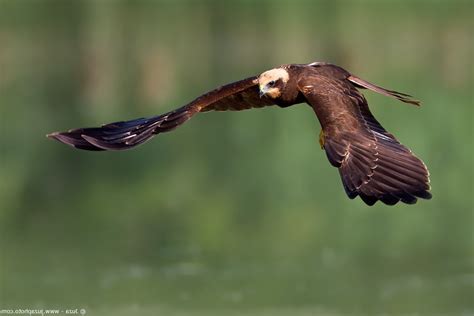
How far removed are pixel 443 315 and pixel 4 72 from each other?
61.9 feet

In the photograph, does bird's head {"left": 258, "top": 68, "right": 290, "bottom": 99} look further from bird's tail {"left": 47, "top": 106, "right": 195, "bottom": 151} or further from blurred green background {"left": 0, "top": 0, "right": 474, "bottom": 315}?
blurred green background {"left": 0, "top": 0, "right": 474, "bottom": 315}

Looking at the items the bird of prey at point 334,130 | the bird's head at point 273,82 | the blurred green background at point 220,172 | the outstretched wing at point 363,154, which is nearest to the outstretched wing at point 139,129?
the bird of prey at point 334,130

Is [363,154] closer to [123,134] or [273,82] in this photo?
[273,82]

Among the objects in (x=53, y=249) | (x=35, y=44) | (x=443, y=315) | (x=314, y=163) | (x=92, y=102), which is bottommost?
(x=443, y=315)

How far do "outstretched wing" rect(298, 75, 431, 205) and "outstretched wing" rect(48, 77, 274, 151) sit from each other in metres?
0.69

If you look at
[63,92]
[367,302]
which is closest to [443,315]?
[367,302]

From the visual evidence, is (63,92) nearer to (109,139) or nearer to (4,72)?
(4,72)

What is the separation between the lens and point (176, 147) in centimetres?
2248

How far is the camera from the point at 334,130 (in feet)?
26.9

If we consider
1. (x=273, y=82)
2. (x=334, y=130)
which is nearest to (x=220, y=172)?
(x=273, y=82)

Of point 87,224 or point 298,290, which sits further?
point 87,224

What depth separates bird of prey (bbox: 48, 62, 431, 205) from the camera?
26.0 ft

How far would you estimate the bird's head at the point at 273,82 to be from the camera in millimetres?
8930

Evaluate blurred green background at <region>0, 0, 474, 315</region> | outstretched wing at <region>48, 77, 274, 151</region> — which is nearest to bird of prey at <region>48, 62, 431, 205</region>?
outstretched wing at <region>48, 77, 274, 151</region>
